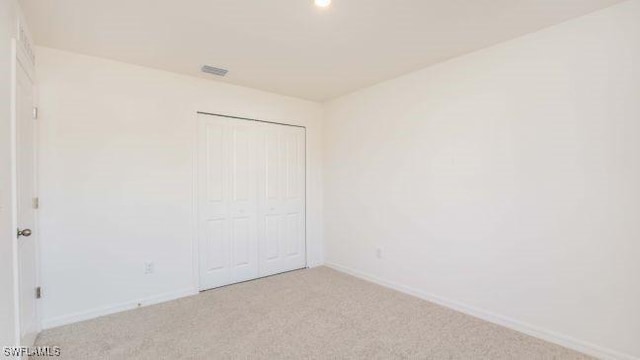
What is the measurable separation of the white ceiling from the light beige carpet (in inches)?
96.2

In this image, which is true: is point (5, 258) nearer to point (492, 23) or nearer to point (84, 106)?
point (84, 106)

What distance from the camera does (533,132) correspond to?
8.29 ft

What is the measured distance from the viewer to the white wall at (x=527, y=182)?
2.16m

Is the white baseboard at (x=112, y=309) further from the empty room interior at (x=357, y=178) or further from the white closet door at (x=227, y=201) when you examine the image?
the white closet door at (x=227, y=201)

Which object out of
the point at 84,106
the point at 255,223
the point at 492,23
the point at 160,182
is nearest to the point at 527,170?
the point at 492,23

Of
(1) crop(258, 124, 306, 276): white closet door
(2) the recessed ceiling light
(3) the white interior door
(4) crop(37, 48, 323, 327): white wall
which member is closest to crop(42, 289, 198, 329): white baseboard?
(4) crop(37, 48, 323, 327): white wall

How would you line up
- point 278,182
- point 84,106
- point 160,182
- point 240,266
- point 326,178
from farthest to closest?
point 326,178 → point 278,182 → point 240,266 → point 160,182 → point 84,106

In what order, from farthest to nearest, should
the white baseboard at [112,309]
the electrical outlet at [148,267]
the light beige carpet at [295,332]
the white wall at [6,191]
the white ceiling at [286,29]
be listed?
the electrical outlet at [148,267]
the white baseboard at [112,309]
the light beige carpet at [295,332]
the white ceiling at [286,29]
the white wall at [6,191]

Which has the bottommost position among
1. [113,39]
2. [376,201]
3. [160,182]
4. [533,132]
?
[376,201]

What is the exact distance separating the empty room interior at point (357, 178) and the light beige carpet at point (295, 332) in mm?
21

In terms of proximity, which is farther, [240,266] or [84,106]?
[240,266]

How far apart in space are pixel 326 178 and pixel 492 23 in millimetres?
2829

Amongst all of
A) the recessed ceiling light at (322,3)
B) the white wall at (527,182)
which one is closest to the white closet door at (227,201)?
the white wall at (527,182)

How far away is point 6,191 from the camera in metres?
1.76
